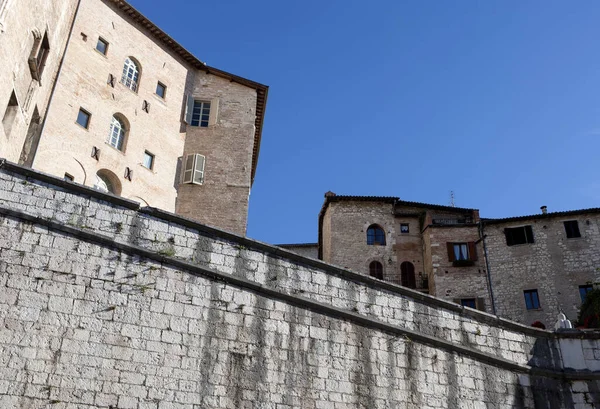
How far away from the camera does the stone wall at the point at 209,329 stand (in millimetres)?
7871

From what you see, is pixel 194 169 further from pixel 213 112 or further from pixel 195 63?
pixel 195 63

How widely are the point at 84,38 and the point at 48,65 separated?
3043 mm

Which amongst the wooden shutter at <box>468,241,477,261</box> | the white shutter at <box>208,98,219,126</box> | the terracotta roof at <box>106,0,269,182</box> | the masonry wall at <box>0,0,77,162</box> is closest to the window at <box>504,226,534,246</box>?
the wooden shutter at <box>468,241,477,261</box>

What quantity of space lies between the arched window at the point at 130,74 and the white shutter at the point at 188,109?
2.10m

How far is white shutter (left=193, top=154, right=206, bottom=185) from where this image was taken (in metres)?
21.7

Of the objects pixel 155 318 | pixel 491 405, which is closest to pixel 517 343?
pixel 491 405

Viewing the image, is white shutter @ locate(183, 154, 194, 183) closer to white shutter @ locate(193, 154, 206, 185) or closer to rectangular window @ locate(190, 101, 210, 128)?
white shutter @ locate(193, 154, 206, 185)

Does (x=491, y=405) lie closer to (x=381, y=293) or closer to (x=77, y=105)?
(x=381, y=293)

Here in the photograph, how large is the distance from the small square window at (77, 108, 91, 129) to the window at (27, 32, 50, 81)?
2555 mm

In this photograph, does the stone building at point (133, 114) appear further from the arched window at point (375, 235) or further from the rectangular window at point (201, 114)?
the arched window at point (375, 235)

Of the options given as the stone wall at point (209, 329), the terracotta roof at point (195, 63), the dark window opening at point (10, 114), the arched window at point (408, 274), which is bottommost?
the stone wall at point (209, 329)

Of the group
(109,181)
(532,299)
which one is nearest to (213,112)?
(109,181)

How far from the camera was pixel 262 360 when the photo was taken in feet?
28.9

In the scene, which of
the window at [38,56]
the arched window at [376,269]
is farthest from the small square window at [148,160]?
the arched window at [376,269]
